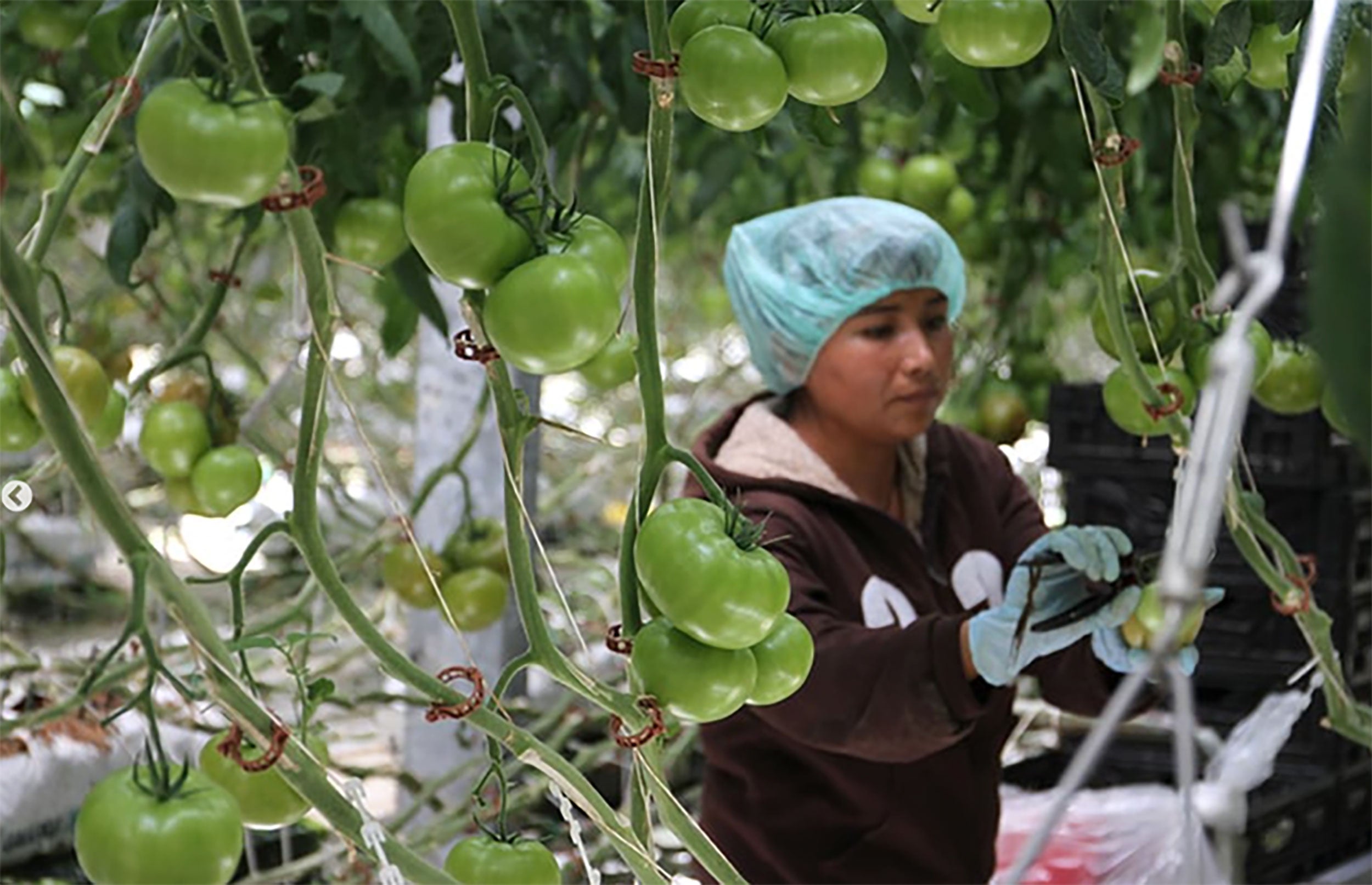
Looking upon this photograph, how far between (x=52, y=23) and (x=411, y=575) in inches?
20.6

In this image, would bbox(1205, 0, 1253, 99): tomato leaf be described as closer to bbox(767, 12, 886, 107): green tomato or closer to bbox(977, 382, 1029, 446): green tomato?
bbox(767, 12, 886, 107): green tomato

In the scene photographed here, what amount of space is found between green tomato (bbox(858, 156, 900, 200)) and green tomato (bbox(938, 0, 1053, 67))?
3.31ft

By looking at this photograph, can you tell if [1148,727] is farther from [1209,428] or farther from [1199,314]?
[1209,428]

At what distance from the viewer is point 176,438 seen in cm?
117

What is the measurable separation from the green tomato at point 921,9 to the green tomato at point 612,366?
0.27 metres

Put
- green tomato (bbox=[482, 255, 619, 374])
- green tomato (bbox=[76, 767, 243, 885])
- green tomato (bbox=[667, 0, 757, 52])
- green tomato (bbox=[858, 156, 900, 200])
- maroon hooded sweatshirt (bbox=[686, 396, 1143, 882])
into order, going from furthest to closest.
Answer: green tomato (bbox=[858, 156, 900, 200]) → maroon hooded sweatshirt (bbox=[686, 396, 1143, 882]) → green tomato (bbox=[667, 0, 757, 52]) → green tomato (bbox=[482, 255, 619, 374]) → green tomato (bbox=[76, 767, 243, 885])

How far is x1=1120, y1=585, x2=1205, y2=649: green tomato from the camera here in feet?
3.48

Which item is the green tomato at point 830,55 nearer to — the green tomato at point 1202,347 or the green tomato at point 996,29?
the green tomato at point 996,29

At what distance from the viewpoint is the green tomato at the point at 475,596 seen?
4.75 ft

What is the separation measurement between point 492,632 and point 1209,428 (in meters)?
1.71

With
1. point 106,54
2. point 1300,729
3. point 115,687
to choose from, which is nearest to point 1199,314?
point 106,54

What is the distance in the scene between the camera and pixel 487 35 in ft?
4.19

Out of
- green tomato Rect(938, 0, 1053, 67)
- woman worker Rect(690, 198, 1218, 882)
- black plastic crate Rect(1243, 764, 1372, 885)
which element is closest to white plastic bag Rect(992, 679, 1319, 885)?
black plastic crate Rect(1243, 764, 1372, 885)

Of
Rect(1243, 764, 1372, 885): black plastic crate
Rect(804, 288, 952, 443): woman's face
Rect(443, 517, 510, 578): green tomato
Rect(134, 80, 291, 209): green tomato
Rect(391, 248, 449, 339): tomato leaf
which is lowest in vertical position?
Rect(1243, 764, 1372, 885): black plastic crate
